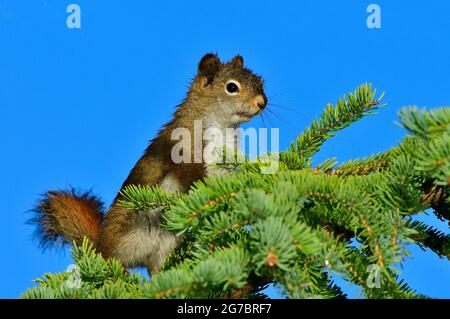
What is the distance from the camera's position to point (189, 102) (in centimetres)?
383

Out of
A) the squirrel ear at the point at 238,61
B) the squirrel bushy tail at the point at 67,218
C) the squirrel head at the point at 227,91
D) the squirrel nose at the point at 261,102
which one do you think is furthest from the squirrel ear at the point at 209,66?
the squirrel bushy tail at the point at 67,218

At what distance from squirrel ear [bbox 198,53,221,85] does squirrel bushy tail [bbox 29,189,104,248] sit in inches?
46.6

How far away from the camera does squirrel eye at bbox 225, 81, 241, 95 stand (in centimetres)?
384

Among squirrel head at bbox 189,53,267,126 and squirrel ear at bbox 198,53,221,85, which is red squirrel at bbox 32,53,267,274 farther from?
squirrel ear at bbox 198,53,221,85

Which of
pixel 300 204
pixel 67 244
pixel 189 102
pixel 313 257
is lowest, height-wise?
pixel 313 257

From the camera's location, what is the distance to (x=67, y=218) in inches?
117

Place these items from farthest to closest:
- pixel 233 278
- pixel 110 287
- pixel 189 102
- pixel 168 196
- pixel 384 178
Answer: pixel 189 102 < pixel 168 196 < pixel 384 178 < pixel 110 287 < pixel 233 278

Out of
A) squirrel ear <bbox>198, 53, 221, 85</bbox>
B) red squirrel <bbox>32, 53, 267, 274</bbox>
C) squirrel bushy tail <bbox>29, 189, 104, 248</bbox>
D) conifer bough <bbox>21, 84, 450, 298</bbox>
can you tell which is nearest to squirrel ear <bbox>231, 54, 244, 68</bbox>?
squirrel ear <bbox>198, 53, 221, 85</bbox>

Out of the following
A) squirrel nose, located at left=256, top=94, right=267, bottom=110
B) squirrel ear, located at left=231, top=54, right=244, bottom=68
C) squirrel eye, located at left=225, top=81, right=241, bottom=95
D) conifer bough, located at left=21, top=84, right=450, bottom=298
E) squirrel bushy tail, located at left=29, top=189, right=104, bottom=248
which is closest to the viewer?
conifer bough, located at left=21, top=84, right=450, bottom=298

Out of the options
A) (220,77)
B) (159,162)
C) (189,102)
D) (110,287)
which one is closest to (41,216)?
(159,162)

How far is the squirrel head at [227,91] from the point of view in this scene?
376cm

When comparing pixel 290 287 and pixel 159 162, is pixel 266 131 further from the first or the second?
pixel 290 287

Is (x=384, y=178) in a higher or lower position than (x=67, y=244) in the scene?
lower

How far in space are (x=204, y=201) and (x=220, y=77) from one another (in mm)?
2465
